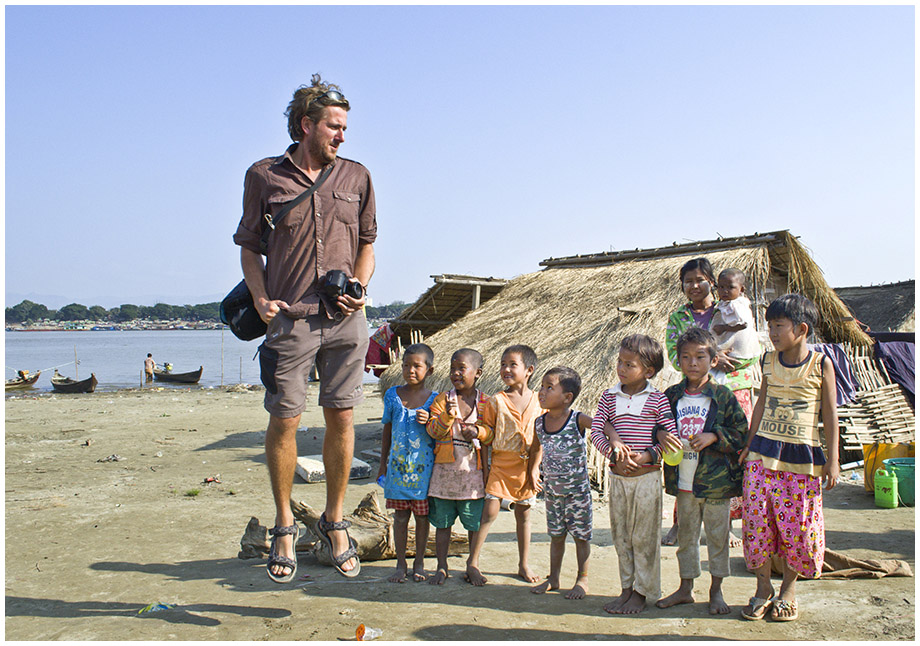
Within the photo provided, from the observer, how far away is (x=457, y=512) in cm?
441

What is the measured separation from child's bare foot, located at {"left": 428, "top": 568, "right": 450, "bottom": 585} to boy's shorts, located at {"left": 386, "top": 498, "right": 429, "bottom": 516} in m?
0.37

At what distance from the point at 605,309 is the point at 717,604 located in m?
5.81

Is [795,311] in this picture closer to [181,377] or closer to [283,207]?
[283,207]

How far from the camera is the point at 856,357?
8938 mm

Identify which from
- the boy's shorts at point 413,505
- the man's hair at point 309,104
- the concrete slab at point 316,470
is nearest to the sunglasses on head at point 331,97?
the man's hair at point 309,104

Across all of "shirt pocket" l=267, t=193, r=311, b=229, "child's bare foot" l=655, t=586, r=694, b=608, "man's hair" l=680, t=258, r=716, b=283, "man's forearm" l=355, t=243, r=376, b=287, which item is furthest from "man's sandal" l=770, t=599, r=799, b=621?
"shirt pocket" l=267, t=193, r=311, b=229

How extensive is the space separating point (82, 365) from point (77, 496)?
169ft

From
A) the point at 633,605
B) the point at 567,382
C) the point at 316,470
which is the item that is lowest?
the point at 316,470

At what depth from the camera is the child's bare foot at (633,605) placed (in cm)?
356

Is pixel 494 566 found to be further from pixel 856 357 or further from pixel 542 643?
pixel 856 357

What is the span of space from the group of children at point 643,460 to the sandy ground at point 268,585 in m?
0.22

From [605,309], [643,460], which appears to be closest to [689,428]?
[643,460]

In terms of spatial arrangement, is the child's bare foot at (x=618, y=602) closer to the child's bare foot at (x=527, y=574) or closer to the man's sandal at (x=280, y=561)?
the child's bare foot at (x=527, y=574)

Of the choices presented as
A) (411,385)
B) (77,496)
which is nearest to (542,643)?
(411,385)
